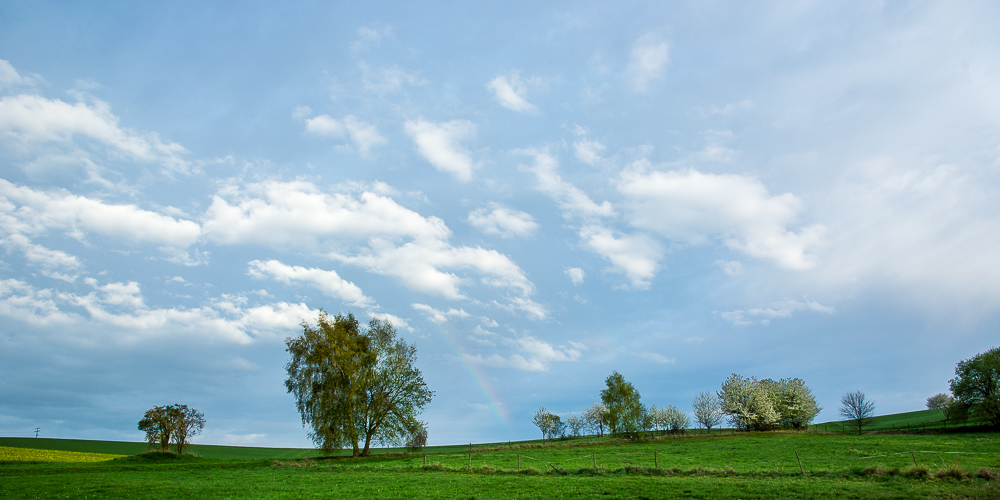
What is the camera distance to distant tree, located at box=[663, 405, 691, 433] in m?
90.9

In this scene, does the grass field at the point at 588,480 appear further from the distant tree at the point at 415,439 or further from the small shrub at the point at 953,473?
the distant tree at the point at 415,439

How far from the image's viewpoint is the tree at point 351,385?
50.8 m

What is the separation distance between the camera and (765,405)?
77750 millimetres

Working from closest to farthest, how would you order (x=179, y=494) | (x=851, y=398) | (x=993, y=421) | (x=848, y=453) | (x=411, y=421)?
1. (x=179, y=494)
2. (x=848, y=453)
3. (x=411, y=421)
4. (x=993, y=421)
5. (x=851, y=398)

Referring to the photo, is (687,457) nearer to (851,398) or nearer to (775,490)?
(775,490)

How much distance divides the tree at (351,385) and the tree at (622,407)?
3414cm

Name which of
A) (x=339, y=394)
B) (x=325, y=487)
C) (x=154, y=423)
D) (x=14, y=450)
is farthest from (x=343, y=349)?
(x=14, y=450)

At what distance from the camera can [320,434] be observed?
49969 mm

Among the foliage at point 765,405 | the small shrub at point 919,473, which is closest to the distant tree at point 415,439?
the small shrub at point 919,473

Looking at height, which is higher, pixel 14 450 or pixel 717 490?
pixel 717 490

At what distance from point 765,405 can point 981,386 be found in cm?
2715

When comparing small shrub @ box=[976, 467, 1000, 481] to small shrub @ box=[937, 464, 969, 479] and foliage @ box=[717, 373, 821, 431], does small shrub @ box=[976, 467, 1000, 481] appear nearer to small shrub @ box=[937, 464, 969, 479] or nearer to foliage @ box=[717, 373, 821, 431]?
small shrub @ box=[937, 464, 969, 479]

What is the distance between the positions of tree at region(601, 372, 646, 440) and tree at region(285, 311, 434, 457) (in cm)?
3414

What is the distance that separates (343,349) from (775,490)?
140 feet
